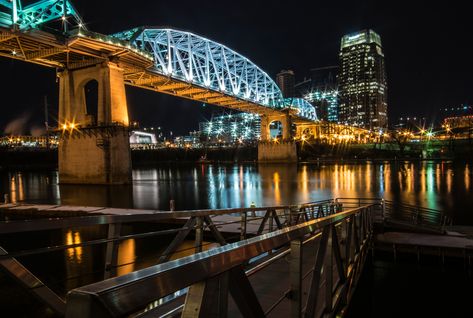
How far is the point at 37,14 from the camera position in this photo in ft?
162

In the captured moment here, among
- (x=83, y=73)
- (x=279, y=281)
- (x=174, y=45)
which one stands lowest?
(x=279, y=281)

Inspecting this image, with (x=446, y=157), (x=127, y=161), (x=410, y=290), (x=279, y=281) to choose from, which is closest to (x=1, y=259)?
(x=279, y=281)

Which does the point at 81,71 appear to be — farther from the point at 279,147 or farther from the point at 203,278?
the point at 279,147

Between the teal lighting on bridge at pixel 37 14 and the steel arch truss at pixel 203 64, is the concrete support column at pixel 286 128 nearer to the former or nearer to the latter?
the steel arch truss at pixel 203 64

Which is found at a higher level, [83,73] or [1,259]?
[83,73]

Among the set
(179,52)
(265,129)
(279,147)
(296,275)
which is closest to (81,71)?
(179,52)

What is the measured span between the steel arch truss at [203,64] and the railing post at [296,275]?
55335 mm

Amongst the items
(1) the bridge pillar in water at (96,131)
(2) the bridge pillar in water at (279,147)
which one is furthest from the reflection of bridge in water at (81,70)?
(2) the bridge pillar in water at (279,147)

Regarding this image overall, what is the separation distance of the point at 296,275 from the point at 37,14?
185 feet

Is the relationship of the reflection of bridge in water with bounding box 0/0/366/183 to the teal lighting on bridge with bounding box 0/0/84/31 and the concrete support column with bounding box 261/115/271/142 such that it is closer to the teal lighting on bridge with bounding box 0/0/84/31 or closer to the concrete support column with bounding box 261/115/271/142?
the teal lighting on bridge with bounding box 0/0/84/31

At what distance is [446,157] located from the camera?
12938 centimetres

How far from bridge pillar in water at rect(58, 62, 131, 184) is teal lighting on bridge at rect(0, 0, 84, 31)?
7.56 metres

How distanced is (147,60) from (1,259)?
5806 cm

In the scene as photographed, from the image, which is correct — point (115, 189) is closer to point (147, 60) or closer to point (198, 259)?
point (147, 60)
